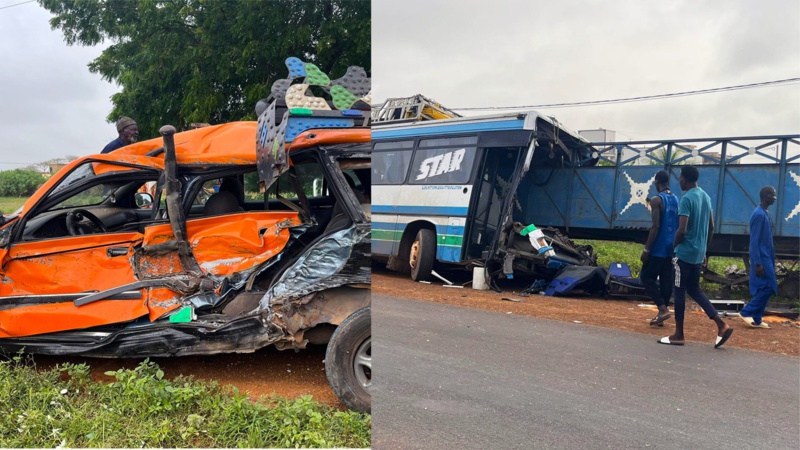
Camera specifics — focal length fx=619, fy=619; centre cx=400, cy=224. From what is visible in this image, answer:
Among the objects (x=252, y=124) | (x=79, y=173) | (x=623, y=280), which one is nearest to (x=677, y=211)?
(x=623, y=280)

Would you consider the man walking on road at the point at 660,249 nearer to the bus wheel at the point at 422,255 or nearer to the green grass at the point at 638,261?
the green grass at the point at 638,261

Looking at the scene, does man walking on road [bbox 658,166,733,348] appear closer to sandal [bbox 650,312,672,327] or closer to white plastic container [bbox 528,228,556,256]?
sandal [bbox 650,312,672,327]

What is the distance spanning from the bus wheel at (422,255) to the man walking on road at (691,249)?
1.98 feet

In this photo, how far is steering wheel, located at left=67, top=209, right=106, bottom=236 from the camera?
3299 millimetres

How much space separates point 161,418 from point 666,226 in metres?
2.12

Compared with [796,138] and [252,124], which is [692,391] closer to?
[796,138]

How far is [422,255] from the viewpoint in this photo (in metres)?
1.62

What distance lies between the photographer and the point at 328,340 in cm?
292

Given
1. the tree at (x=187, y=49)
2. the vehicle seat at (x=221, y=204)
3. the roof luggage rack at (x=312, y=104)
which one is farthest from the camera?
the vehicle seat at (x=221, y=204)

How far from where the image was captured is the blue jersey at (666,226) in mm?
1503

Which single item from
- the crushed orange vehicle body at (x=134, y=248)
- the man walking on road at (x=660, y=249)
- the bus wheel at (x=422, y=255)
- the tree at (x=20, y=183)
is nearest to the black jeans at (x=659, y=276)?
the man walking on road at (x=660, y=249)

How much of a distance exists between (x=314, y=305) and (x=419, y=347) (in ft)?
3.85

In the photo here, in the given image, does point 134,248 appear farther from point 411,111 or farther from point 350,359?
point 411,111

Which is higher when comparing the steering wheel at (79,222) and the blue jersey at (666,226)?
the blue jersey at (666,226)
